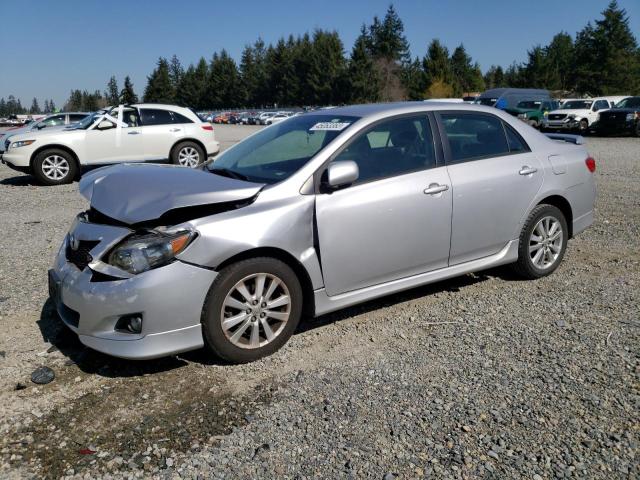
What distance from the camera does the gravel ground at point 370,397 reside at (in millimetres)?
2641

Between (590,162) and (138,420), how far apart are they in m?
4.62

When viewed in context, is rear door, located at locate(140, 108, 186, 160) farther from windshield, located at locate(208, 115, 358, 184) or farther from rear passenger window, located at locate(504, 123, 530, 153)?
rear passenger window, located at locate(504, 123, 530, 153)

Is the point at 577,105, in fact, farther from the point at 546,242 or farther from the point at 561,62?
the point at 561,62

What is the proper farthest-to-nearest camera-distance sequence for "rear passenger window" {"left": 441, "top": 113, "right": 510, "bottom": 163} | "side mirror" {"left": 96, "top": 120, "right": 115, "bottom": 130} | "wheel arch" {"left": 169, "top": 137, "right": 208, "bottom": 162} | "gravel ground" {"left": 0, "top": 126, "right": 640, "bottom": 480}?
"wheel arch" {"left": 169, "top": 137, "right": 208, "bottom": 162}, "side mirror" {"left": 96, "top": 120, "right": 115, "bottom": 130}, "rear passenger window" {"left": 441, "top": 113, "right": 510, "bottom": 163}, "gravel ground" {"left": 0, "top": 126, "right": 640, "bottom": 480}

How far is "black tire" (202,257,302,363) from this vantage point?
3377 mm

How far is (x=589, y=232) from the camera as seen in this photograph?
269 inches

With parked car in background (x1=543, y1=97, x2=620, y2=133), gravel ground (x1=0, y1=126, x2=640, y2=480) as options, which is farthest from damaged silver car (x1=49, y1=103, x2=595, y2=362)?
parked car in background (x1=543, y1=97, x2=620, y2=133)

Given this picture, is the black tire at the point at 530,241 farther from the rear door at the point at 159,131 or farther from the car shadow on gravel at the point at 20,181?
the car shadow on gravel at the point at 20,181

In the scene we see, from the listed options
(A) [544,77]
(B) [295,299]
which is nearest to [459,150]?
(B) [295,299]

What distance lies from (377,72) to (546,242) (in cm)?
8798

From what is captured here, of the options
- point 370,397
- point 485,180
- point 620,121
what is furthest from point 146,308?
point 620,121

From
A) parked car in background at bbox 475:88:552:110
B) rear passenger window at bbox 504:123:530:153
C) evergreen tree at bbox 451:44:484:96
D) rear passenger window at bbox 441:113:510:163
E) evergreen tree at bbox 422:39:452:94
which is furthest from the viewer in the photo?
evergreen tree at bbox 451:44:484:96

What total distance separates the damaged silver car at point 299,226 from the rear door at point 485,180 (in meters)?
0.01

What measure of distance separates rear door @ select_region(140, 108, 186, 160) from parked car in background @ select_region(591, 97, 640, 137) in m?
19.3
